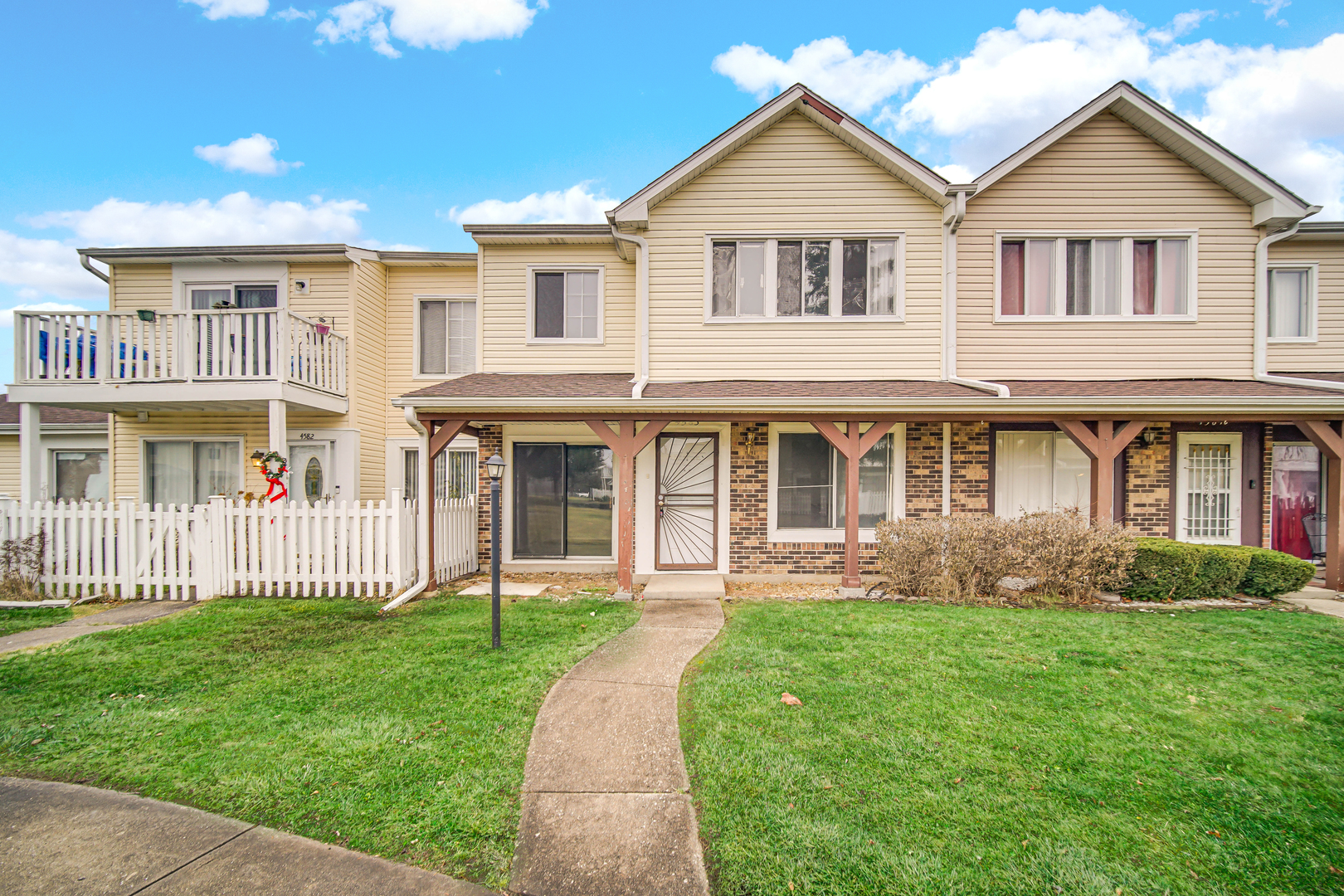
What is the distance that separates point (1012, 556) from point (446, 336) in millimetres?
10480

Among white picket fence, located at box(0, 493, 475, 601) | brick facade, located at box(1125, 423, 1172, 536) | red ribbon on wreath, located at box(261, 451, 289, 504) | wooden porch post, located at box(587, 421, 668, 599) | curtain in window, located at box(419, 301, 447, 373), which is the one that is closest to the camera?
white picket fence, located at box(0, 493, 475, 601)

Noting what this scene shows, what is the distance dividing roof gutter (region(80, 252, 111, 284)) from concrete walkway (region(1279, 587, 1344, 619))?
19.5 meters

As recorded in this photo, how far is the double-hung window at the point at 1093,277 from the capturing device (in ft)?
30.9

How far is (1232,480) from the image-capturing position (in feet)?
31.1

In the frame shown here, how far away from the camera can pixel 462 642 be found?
5703 millimetres

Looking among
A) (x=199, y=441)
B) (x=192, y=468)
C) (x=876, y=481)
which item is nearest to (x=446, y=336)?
(x=199, y=441)

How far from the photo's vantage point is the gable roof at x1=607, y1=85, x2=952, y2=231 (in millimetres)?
9086

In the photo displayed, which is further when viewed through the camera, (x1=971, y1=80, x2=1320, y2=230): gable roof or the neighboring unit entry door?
the neighboring unit entry door

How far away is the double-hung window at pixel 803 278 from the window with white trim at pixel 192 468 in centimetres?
943

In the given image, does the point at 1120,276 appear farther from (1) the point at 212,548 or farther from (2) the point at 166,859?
(1) the point at 212,548

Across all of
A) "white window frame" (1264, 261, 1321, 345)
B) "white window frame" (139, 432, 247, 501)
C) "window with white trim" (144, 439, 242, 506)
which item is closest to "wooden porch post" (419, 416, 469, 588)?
"white window frame" (139, 432, 247, 501)

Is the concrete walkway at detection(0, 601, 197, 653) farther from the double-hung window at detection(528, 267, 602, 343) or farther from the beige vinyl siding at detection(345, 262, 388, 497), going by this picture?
the double-hung window at detection(528, 267, 602, 343)

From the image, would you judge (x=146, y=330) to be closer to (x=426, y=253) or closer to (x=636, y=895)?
(x=426, y=253)

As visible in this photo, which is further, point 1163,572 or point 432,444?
point 432,444
